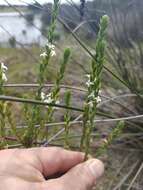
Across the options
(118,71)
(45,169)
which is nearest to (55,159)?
(45,169)

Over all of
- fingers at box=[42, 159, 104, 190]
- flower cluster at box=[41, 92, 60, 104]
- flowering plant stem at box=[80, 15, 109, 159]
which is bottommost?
fingers at box=[42, 159, 104, 190]

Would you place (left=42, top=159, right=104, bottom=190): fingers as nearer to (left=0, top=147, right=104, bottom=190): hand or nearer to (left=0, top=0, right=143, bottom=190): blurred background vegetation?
(left=0, top=147, right=104, bottom=190): hand

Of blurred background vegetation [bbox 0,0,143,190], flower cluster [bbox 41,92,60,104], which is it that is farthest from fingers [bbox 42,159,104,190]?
blurred background vegetation [bbox 0,0,143,190]

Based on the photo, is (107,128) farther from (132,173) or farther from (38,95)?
(38,95)

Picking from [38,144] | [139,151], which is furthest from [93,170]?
[139,151]

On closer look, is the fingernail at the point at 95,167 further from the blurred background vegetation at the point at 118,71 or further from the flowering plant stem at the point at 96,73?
the blurred background vegetation at the point at 118,71

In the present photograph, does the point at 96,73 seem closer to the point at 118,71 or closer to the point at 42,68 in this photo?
the point at 42,68
